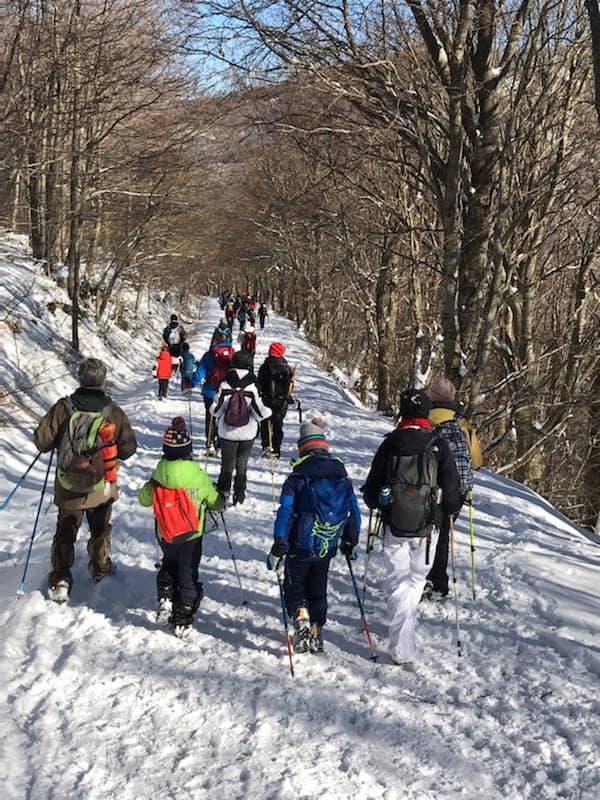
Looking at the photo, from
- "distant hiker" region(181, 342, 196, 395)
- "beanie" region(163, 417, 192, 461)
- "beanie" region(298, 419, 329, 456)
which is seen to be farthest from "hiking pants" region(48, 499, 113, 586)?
"distant hiker" region(181, 342, 196, 395)

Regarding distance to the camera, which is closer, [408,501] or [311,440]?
[408,501]

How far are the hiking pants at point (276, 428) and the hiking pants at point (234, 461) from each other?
2.11 meters

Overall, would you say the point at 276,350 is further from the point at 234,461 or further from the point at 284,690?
the point at 284,690

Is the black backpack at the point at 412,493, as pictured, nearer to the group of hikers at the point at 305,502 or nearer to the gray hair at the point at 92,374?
the group of hikers at the point at 305,502

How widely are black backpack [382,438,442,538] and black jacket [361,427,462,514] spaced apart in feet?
0.17

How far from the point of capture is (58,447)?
16.7 feet

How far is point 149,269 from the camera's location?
28.5m

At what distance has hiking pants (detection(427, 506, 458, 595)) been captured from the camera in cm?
542

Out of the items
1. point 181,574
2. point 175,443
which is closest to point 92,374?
point 175,443

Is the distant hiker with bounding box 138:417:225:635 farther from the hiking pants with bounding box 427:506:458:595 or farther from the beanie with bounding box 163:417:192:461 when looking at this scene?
the hiking pants with bounding box 427:506:458:595

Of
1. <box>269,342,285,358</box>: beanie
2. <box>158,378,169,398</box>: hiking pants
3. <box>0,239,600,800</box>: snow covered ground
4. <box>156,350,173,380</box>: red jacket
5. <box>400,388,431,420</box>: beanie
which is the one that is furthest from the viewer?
<box>158,378,169,398</box>: hiking pants

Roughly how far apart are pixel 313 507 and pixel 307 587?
0.71m

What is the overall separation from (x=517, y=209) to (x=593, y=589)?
7023mm

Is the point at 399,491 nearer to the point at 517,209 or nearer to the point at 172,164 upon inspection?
the point at 517,209
